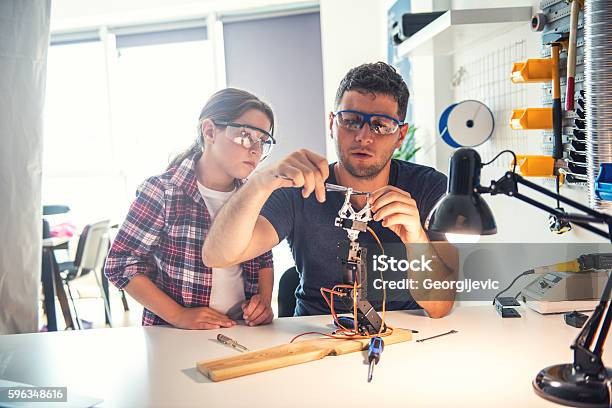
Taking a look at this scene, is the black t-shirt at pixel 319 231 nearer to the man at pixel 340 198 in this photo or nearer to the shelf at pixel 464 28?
the man at pixel 340 198

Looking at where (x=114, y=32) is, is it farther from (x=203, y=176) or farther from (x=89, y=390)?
(x=89, y=390)

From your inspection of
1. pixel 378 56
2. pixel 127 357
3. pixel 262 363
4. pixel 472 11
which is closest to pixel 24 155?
pixel 127 357

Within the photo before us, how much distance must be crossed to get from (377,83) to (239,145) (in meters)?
0.45

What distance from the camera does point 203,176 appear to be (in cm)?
190

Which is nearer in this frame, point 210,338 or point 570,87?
point 210,338

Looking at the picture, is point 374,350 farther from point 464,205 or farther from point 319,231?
point 319,231

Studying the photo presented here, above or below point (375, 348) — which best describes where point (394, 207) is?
above

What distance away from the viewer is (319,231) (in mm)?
1883

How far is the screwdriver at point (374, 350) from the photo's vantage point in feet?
4.07

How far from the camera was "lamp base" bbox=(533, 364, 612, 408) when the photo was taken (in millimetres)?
1021

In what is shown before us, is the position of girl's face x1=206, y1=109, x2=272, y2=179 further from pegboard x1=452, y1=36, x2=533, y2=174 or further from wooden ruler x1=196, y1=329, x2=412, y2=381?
pegboard x1=452, y1=36, x2=533, y2=174

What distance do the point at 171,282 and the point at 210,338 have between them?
1.10 ft

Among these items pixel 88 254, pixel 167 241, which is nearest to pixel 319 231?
pixel 167 241

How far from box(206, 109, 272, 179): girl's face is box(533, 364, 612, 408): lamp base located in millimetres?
1037
